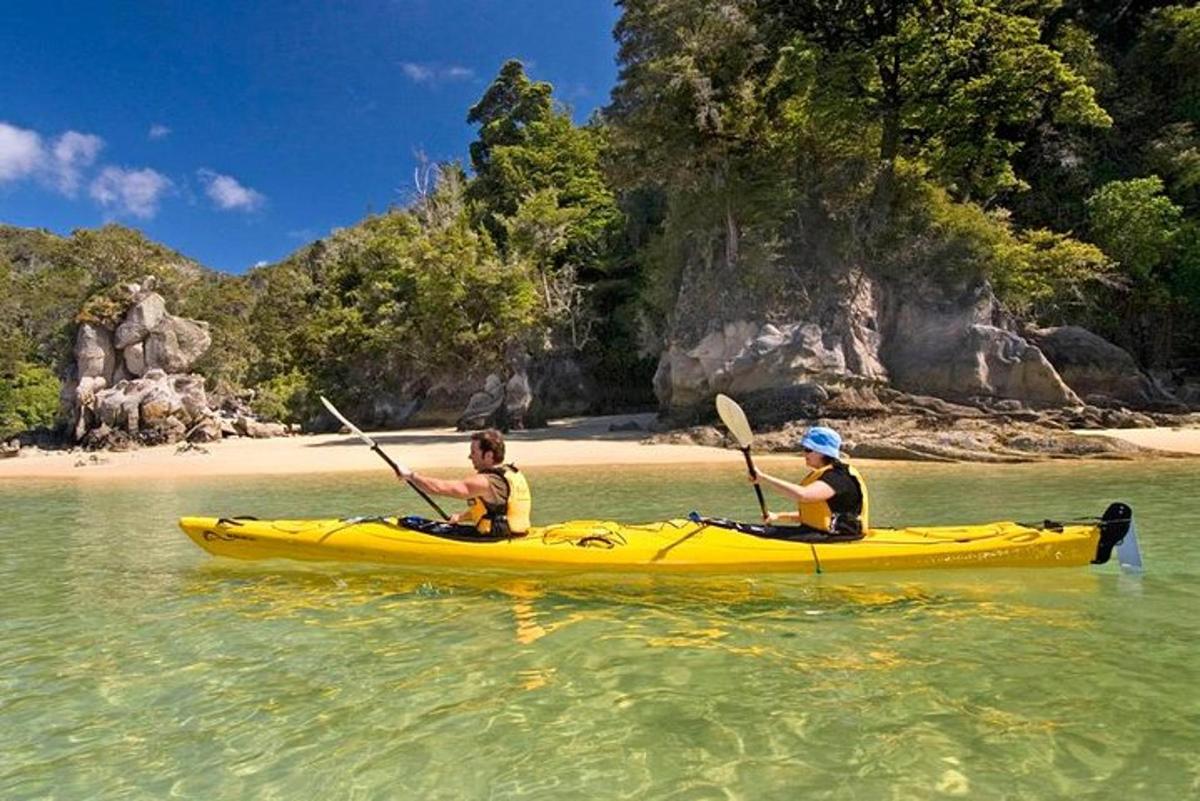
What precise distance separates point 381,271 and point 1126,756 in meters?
26.3

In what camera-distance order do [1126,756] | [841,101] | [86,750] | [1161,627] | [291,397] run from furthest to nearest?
1. [291,397]
2. [841,101]
3. [1161,627]
4. [86,750]
5. [1126,756]

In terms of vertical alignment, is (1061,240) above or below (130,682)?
above

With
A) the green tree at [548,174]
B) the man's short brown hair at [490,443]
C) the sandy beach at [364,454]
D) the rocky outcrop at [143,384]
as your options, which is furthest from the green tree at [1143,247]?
the rocky outcrop at [143,384]

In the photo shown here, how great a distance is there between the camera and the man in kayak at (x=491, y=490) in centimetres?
558

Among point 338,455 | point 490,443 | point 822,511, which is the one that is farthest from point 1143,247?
point 338,455

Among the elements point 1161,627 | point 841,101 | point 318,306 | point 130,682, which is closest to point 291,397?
point 318,306

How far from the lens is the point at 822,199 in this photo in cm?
1898

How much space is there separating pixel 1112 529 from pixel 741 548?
2.68 meters

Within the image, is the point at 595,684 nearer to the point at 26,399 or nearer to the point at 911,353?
the point at 911,353

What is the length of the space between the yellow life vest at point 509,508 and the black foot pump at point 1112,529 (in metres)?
4.23

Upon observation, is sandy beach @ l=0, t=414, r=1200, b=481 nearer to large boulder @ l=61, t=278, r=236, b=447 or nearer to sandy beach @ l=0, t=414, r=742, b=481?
sandy beach @ l=0, t=414, r=742, b=481

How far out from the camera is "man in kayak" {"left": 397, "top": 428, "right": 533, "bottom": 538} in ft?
18.3

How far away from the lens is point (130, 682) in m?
3.80

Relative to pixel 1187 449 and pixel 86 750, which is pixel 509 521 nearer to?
pixel 86 750
